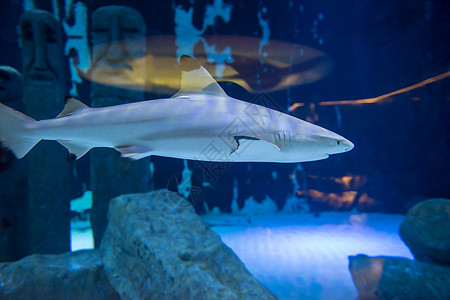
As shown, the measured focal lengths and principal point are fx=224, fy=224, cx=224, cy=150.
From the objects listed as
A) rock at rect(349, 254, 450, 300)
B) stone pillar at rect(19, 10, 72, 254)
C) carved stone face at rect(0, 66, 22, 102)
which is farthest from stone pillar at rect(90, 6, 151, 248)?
rock at rect(349, 254, 450, 300)

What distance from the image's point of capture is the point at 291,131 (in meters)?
1.20

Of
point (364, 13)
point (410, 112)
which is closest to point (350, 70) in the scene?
point (364, 13)

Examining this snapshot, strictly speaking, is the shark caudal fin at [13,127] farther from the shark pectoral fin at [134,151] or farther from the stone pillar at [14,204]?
the stone pillar at [14,204]

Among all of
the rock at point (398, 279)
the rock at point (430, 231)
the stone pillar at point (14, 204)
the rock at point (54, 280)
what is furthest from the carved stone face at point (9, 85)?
the rock at point (430, 231)

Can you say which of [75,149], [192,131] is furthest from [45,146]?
A: [192,131]

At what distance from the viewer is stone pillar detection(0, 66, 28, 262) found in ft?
10.0

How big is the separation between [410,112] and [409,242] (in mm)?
4759

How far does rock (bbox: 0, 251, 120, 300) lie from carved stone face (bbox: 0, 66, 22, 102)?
82.1 inches

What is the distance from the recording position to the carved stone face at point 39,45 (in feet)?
11.6

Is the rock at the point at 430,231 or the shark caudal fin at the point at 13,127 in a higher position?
the shark caudal fin at the point at 13,127

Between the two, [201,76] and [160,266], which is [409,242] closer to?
[160,266]

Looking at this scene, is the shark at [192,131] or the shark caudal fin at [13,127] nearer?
the shark at [192,131]

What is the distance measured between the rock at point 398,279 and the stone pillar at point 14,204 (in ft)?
16.6

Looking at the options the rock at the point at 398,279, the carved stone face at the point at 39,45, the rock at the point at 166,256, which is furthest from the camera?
the carved stone face at the point at 39,45
